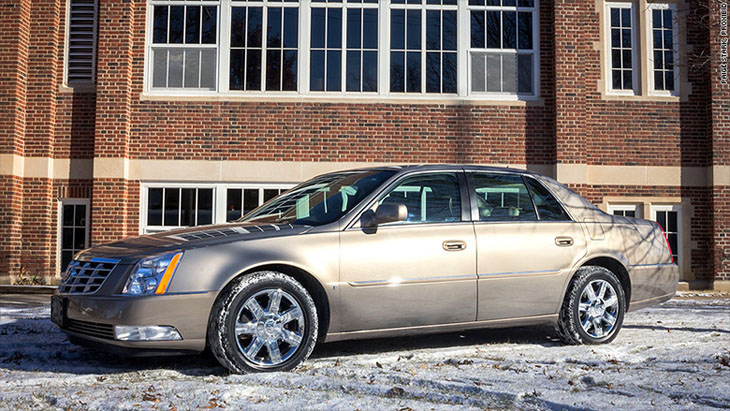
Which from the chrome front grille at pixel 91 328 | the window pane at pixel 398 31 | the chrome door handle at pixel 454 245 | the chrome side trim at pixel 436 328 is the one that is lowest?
the chrome side trim at pixel 436 328

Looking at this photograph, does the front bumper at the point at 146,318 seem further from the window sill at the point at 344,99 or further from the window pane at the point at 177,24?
the window pane at the point at 177,24

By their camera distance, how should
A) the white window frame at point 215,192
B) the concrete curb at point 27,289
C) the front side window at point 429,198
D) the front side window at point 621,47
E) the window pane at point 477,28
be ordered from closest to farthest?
1. the front side window at point 429,198
2. the concrete curb at point 27,289
3. the white window frame at point 215,192
4. the window pane at point 477,28
5. the front side window at point 621,47

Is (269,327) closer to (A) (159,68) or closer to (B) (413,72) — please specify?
(B) (413,72)

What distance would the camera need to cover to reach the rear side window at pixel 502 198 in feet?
19.3

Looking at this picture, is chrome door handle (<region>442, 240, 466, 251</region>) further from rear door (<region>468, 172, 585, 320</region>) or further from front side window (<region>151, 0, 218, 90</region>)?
front side window (<region>151, 0, 218, 90</region>)

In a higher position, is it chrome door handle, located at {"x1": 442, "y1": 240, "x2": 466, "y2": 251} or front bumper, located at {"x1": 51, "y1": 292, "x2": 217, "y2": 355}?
chrome door handle, located at {"x1": 442, "y1": 240, "x2": 466, "y2": 251}

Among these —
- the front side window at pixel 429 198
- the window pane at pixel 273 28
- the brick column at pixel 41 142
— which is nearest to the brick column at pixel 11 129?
the brick column at pixel 41 142

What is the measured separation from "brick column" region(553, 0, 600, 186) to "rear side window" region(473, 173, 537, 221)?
22.7 feet

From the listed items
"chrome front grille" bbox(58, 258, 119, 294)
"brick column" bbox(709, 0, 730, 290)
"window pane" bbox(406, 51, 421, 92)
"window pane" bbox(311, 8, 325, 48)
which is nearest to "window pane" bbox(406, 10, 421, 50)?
"window pane" bbox(406, 51, 421, 92)

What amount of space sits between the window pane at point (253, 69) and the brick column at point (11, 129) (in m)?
4.17

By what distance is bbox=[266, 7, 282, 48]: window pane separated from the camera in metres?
13.2

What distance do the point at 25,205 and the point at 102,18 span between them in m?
3.77

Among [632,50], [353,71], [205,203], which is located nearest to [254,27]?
[353,71]

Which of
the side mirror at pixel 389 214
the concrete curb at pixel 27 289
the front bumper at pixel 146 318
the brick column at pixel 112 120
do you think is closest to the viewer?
the front bumper at pixel 146 318
